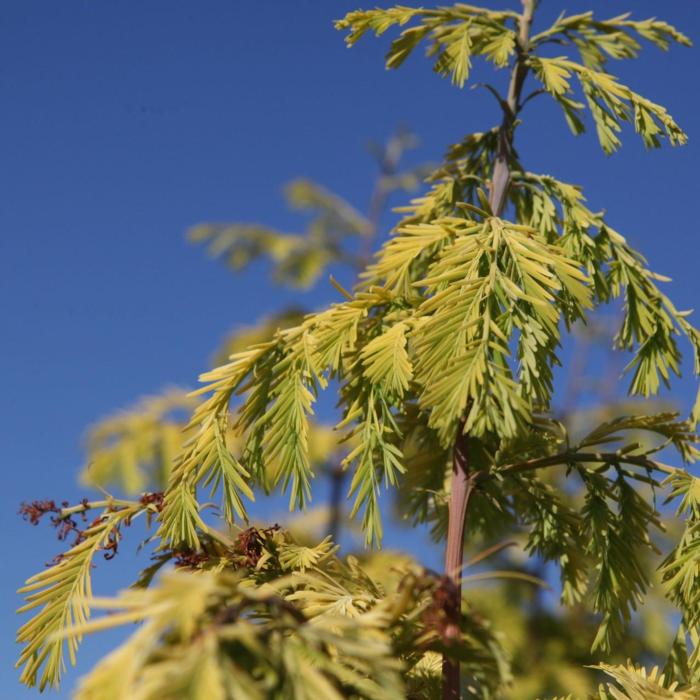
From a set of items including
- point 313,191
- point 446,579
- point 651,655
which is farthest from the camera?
point 313,191

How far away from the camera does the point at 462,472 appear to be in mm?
2168

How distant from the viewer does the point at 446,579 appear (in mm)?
1527

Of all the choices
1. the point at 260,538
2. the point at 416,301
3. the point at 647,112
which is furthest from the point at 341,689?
the point at 647,112

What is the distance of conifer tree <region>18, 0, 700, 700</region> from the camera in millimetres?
1586

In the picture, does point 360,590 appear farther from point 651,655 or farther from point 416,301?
point 651,655

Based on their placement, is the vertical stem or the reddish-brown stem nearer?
the vertical stem

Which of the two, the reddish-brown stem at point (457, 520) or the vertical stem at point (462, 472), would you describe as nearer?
the vertical stem at point (462, 472)

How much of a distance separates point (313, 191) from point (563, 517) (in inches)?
185

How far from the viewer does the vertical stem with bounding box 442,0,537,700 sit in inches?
66.2

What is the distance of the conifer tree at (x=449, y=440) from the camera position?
1586 mm

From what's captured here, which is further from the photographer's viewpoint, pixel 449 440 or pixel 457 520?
pixel 457 520

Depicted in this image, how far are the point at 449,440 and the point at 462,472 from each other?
0.47 metres

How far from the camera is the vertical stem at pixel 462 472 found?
1681mm

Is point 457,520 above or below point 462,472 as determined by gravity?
below
